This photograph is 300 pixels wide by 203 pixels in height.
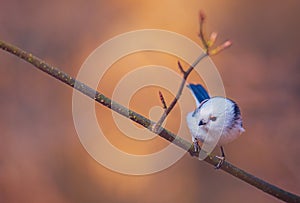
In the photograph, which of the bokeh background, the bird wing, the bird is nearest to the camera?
the bird

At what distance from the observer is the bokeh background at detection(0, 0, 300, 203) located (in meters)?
3.37

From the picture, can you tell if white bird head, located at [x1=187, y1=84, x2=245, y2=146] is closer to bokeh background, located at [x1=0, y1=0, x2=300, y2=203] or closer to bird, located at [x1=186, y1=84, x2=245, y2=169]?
bird, located at [x1=186, y1=84, x2=245, y2=169]

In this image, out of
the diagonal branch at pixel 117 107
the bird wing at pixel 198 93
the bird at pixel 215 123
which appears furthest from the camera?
the bird wing at pixel 198 93

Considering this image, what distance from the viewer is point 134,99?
351 centimetres

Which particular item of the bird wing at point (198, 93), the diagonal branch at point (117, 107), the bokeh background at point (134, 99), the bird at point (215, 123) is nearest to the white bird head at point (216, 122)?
the bird at point (215, 123)

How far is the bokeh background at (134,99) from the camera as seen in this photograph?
11.0ft

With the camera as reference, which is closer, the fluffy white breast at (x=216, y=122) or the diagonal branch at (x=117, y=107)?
the diagonal branch at (x=117, y=107)

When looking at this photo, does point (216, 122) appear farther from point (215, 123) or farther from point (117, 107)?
point (117, 107)

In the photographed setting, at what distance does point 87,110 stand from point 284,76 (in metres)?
1.46

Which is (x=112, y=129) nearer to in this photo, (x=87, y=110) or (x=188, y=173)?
(x=87, y=110)

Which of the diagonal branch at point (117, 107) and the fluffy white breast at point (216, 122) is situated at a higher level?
the fluffy white breast at point (216, 122)

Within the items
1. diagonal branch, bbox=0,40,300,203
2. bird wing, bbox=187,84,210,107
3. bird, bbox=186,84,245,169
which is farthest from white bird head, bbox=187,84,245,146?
diagonal branch, bbox=0,40,300,203

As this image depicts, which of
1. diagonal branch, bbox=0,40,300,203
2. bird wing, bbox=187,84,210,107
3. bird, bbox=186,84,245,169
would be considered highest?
bird wing, bbox=187,84,210,107

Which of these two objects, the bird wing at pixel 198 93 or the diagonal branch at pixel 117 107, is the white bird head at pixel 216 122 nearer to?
the bird wing at pixel 198 93
